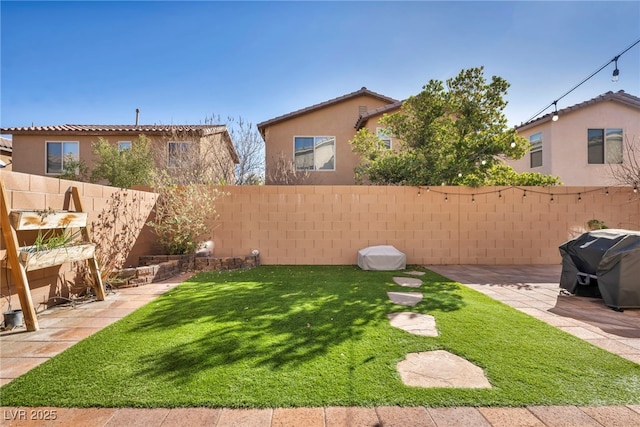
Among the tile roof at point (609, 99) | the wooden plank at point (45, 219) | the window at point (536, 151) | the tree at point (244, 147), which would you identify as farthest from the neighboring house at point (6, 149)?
the tile roof at point (609, 99)

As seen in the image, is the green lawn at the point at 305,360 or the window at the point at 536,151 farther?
the window at the point at 536,151

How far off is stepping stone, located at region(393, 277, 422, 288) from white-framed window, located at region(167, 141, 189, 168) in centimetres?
898

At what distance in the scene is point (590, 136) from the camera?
11453 millimetres

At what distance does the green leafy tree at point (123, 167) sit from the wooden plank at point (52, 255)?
6.76 meters

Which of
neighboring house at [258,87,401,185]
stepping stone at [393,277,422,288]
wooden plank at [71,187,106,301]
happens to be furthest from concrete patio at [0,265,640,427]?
neighboring house at [258,87,401,185]

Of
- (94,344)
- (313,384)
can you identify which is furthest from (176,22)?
(313,384)

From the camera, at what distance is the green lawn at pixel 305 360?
6.87ft

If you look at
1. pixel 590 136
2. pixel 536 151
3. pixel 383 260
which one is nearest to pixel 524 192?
pixel 383 260

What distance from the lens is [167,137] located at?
1226 cm

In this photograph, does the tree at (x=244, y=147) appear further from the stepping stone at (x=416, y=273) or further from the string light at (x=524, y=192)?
the stepping stone at (x=416, y=273)

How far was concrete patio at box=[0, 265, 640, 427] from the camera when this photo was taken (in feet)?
6.16

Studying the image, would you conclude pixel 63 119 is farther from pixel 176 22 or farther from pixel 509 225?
pixel 509 225

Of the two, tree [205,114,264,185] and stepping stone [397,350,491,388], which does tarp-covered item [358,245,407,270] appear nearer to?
stepping stone [397,350,491,388]

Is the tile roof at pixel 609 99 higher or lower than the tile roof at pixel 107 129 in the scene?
higher
